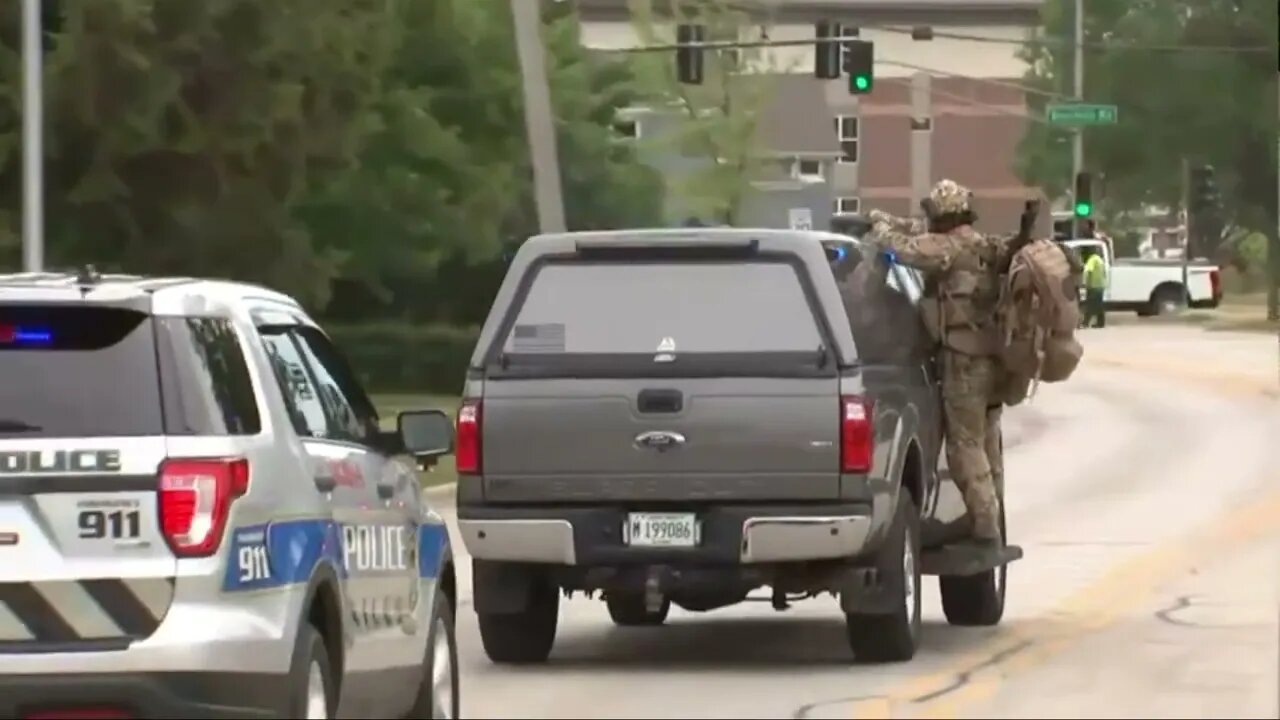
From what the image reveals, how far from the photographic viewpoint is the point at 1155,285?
77.6 metres

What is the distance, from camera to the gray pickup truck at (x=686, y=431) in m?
14.4

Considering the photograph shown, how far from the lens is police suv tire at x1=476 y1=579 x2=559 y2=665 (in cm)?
1528

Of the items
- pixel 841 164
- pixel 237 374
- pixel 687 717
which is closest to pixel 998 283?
pixel 687 717

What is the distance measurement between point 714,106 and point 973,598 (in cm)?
6948

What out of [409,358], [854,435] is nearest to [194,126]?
[409,358]

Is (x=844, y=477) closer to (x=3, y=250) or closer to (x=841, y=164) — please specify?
(x=3, y=250)

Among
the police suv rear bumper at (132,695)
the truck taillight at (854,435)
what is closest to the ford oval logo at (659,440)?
the truck taillight at (854,435)

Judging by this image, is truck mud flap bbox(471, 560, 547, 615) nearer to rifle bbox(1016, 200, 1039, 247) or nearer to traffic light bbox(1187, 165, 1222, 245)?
rifle bbox(1016, 200, 1039, 247)

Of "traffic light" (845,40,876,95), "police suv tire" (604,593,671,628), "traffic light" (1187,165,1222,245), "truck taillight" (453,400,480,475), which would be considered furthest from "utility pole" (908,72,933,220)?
"truck taillight" (453,400,480,475)

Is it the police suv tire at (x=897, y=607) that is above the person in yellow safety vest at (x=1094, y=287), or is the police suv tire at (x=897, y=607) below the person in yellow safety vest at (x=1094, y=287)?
above

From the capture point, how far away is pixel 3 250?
33.6m

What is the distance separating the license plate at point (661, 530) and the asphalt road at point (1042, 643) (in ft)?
2.07

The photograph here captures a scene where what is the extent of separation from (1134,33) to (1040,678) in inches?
2718

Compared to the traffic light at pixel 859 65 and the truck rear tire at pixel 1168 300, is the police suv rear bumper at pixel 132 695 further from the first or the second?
the truck rear tire at pixel 1168 300
